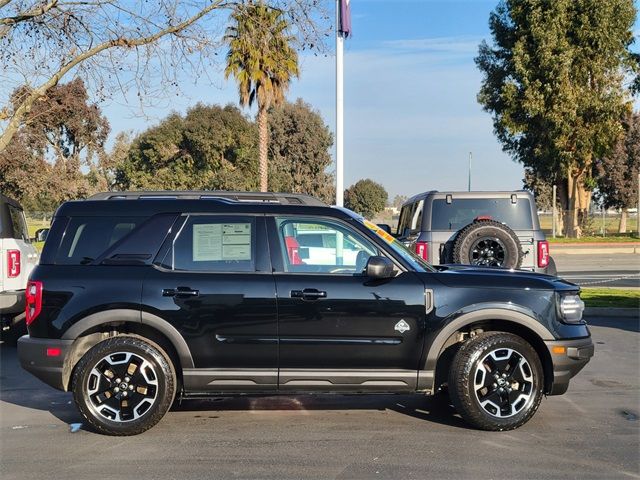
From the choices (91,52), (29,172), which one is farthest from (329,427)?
(29,172)

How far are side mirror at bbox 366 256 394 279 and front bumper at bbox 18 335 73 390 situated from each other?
2479mm

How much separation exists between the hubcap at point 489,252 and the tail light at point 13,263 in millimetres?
5949

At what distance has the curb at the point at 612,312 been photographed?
1152cm

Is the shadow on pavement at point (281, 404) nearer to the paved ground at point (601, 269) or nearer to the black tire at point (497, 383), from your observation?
the black tire at point (497, 383)

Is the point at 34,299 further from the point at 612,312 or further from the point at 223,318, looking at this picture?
the point at 612,312

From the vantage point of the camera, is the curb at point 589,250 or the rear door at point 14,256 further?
the curb at point 589,250

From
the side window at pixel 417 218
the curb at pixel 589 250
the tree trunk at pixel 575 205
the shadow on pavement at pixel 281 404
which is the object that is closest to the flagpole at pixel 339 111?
the side window at pixel 417 218

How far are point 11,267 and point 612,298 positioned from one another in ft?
34.1

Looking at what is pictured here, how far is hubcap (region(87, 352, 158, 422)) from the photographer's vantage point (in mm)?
5512

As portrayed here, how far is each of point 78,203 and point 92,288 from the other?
31.9 inches

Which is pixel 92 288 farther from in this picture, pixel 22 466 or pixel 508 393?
pixel 508 393

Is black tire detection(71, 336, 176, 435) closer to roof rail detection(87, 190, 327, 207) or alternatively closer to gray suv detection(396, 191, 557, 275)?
roof rail detection(87, 190, 327, 207)

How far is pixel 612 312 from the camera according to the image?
38.1 ft

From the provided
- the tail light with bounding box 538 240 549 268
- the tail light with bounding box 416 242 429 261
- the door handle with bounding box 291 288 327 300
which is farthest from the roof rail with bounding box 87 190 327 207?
the tail light with bounding box 538 240 549 268
